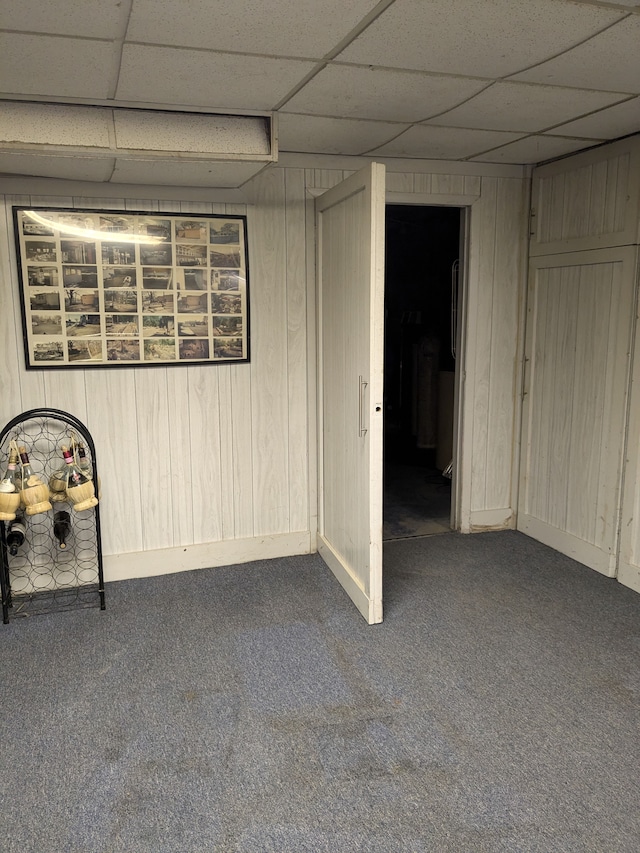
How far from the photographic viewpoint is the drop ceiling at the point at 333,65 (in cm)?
197

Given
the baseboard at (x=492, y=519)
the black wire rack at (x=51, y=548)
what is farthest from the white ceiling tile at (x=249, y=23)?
the baseboard at (x=492, y=519)

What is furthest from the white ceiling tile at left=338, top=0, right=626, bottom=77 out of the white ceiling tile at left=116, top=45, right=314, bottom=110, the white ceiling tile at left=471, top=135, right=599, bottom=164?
the white ceiling tile at left=471, top=135, right=599, bottom=164

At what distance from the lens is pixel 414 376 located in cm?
682

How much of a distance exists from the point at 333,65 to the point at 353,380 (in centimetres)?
144

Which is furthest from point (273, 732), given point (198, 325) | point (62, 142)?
point (62, 142)

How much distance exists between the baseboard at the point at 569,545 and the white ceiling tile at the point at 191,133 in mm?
2810

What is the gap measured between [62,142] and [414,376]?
15.0 ft

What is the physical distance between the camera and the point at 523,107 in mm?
2975

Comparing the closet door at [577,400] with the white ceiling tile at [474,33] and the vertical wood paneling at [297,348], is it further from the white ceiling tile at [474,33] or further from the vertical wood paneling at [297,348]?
the white ceiling tile at [474,33]

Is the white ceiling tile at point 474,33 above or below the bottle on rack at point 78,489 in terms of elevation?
above

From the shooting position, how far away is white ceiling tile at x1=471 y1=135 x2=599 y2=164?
3642 mm

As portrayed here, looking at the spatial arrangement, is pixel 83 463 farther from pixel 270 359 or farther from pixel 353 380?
pixel 353 380

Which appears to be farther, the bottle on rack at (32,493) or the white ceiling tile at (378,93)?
the bottle on rack at (32,493)

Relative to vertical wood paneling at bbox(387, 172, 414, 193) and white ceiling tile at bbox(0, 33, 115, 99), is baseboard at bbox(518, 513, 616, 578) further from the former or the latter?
white ceiling tile at bbox(0, 33, 115, 99)
